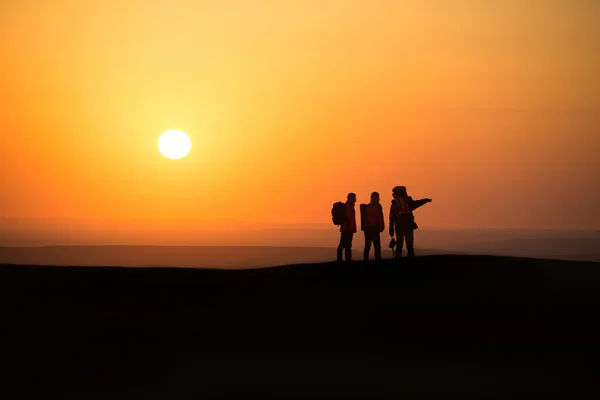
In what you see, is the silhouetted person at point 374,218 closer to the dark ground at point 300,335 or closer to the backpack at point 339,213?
the backpack at point 339,213

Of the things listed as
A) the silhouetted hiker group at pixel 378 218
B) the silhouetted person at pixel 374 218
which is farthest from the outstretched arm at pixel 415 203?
the silhouetted person at pixel 374 218

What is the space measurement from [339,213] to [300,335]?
1200cm

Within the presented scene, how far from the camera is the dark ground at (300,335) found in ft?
34.2

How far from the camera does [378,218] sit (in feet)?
82.8

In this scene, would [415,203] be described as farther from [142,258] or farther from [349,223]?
[142,258]

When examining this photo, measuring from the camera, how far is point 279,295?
61.6ft

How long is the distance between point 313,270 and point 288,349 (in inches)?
468

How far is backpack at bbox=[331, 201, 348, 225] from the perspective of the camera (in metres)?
25.5

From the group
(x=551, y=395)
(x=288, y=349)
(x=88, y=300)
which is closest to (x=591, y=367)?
(x=551, y=395)

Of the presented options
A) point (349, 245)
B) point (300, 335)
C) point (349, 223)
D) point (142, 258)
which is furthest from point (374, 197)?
point (142, 258)

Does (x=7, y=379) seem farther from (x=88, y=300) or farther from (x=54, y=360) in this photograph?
(x=88, y=300)

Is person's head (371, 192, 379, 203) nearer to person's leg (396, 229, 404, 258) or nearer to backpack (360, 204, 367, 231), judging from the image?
backpack (360, 204, 367, 231)

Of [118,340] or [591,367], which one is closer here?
[591,367]

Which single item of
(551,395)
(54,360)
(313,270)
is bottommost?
(551,395)
